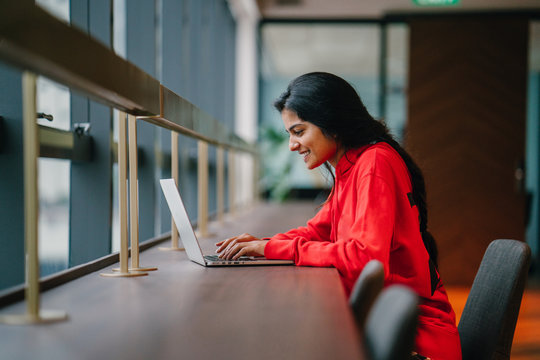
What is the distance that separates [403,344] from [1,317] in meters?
0.66

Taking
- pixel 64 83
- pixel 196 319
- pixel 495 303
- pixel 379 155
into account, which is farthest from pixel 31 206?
pixel 495 303

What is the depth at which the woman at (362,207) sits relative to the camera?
123 centimetres

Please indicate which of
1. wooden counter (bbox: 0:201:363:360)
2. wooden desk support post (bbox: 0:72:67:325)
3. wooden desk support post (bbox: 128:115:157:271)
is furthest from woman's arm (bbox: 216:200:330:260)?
wooden desk support post (bbox: 0:72:67:325)

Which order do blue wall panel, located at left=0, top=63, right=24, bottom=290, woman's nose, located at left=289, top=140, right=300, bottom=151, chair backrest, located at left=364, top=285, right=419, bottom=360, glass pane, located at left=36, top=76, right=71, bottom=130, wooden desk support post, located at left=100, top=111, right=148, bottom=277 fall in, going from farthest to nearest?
glass pane, located at left=36, top=76, right=71, bottom=130 < woman's nose, located at left=289, top=140, right=300, bottom=151 < blue wall panel, located at left=0, top=63, right=24, bottom=290 < wooden desk support post, located at left=100, top=111, right=148, bottom=277 < chair backrest, located at left=364, top=285, right=419, bottom=360

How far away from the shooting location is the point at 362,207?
1246 millimetres

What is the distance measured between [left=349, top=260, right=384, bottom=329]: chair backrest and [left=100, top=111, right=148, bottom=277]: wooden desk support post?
2.00 ft

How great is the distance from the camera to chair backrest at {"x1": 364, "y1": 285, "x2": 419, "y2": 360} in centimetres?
63

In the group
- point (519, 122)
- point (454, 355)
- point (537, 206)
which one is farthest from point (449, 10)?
point (454, 355)

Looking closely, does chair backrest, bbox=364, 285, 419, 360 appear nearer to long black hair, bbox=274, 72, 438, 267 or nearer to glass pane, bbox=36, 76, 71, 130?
long black hair, bbox=274, 72, 438, 267

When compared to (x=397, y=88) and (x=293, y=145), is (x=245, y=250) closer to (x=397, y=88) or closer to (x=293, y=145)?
(x=293, y=145)

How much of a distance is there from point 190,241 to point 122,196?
0.30 m

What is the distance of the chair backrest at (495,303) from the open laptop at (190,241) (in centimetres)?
49

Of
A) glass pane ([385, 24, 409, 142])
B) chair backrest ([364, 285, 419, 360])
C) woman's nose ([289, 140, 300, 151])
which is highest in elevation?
glass pane ([385, 24, 409, 142])

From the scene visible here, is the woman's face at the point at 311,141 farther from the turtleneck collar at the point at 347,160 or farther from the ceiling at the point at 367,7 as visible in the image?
the ceiling at the point at 367,7
